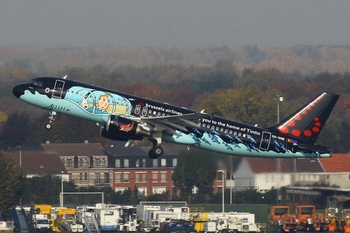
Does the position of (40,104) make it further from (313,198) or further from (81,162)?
(81,162)

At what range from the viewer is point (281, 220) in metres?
81.2

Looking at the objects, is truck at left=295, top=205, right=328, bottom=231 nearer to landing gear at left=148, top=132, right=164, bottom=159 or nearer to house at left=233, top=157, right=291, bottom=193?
house at left=233, top=157, right=291, bottom=193

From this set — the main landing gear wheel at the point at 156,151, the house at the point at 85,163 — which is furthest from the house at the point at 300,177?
the house at the point at 85,163

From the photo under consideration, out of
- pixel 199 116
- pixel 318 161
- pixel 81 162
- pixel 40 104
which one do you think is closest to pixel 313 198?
pixel 318 161

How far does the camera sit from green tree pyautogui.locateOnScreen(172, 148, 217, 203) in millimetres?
73625

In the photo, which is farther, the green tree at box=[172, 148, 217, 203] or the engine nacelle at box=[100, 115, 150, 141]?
the green tree at box=[172, 148, 217, 203]

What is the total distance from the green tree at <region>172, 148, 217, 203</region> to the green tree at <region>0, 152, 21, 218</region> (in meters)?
17.4

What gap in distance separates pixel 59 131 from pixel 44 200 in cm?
7142

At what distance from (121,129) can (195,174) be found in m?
29.2

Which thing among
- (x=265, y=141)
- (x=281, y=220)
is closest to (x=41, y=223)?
(x=281, y=220)

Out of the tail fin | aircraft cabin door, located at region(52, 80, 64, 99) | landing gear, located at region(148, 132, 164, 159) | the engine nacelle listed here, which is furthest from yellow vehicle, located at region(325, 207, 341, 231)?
aircraft cabin door, located at region(52, 80, 64, 99)

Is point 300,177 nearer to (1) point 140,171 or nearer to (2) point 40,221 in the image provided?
(2) point 40,221

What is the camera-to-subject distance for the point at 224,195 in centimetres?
9538

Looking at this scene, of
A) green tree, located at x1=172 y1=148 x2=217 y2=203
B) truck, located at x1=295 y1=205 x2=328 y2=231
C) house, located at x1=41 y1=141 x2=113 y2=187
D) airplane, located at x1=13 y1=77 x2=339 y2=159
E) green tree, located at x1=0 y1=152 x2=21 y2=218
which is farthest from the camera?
house, located at x1=41 y1=141 x2=113 y2=187
